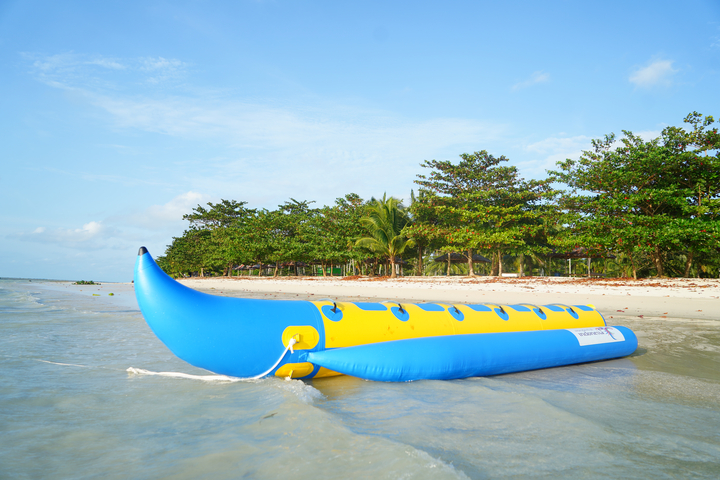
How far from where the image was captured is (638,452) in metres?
2.36

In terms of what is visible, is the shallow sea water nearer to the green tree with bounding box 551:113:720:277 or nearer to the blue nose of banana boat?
the blue nose of banana boat

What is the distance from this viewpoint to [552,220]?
63.9ft

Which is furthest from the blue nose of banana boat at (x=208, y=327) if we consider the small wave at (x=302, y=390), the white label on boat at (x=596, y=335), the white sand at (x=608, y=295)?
the white sand at (x=608, y=295)

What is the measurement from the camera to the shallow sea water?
2.17m

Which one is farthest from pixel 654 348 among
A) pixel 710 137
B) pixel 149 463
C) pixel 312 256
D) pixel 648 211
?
pixel 312 256

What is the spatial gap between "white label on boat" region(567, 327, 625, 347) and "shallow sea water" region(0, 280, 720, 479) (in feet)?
1.02

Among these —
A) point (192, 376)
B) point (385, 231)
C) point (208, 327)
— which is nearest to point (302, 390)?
point (208, 327)

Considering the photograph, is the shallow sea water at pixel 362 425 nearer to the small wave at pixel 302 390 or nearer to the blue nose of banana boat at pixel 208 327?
the small wave at pixel 302 390

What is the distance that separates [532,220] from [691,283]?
28.4ft

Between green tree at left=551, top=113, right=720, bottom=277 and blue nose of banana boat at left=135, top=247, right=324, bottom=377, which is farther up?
green tree at left=551, top=113, right=720, bottom=277

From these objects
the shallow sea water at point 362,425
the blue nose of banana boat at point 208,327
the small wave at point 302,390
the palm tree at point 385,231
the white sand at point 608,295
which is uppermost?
the palm tree at point 385,231

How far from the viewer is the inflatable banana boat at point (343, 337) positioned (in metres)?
3.22

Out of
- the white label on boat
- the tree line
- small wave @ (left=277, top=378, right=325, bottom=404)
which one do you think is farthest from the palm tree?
small wave @ (left=277, top=378, right=325, bottom=404)

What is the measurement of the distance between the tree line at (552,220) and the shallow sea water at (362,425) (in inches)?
485
